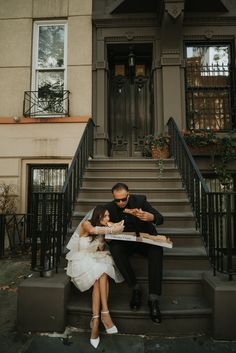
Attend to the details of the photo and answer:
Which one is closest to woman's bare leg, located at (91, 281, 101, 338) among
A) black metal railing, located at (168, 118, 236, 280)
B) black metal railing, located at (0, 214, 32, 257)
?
black metal railing, located at (168, 118, 236, 280)

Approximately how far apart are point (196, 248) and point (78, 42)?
567 centimetres

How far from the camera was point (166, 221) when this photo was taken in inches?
184

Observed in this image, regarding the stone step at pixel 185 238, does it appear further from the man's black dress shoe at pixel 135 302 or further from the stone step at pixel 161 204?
the man's black dress shoe at pixel 135 302

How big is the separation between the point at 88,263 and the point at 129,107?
17.3ft

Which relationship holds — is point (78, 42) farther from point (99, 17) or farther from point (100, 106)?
point (100, 106)

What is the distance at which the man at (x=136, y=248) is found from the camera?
3.24 metres

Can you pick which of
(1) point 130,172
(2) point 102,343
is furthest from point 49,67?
(2) point 102,343

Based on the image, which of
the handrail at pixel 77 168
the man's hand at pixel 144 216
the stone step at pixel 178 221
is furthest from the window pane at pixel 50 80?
the man's hand at pixel 144 216

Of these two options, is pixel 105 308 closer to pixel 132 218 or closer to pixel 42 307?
pixel 42 307

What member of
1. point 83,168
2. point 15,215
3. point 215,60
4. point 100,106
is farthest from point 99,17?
point 15,215

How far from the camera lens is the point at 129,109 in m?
7.70

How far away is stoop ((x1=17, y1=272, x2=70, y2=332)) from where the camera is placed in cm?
319

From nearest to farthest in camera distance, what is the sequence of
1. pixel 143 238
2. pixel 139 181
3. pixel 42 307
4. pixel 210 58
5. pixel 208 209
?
pixel 42 307
pixel 143 238
pixel 208 209
pixel 139 181
pixel 210 58

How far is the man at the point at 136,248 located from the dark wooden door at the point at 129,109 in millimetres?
3899
